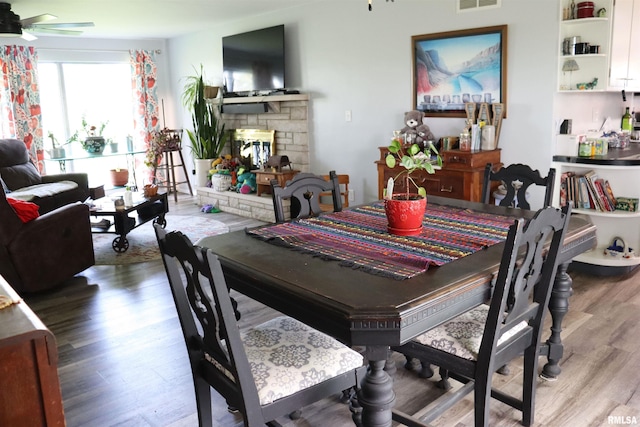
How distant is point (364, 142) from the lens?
216 inches

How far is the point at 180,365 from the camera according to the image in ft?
9.16

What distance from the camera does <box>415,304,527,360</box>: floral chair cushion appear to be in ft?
6.26

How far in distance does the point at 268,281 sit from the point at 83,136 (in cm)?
703

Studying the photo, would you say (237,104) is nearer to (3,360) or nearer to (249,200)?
(249,200)

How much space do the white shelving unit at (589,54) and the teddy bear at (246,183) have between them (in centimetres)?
361

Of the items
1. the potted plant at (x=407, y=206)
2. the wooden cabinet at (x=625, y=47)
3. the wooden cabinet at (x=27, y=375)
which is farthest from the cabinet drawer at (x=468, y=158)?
the wooden cabinet at (x=27, y=375)

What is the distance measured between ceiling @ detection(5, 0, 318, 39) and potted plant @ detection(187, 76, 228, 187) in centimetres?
84

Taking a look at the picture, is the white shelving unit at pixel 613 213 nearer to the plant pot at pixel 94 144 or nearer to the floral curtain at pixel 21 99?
the plant pot at pixel 94 144

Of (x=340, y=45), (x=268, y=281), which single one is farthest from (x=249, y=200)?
(x=268, y=281)

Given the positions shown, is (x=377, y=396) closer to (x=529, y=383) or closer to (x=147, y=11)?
(x=529, y=383)

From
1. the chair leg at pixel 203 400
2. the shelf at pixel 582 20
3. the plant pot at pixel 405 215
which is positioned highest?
the shelf at pixel 582 20

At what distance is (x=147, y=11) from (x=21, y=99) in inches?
97.3

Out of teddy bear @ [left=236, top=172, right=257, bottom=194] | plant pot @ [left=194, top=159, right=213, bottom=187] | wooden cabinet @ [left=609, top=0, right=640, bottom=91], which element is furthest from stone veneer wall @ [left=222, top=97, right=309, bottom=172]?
wooden cabinet @ [left=609, top=0, right=640, bottom=91]

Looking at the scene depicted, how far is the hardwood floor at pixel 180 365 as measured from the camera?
2.31 meters
